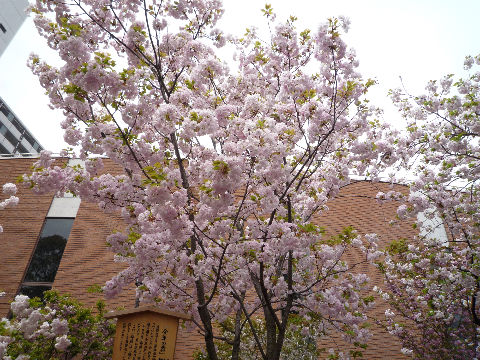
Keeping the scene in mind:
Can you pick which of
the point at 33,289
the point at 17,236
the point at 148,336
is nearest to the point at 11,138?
the point at 17,236

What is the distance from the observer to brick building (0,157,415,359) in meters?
12.2

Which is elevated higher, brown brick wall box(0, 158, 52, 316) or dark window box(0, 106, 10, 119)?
dark window box(0, 106, 10, 119)

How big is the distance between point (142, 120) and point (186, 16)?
2.35 m

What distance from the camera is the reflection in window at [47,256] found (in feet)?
40.7

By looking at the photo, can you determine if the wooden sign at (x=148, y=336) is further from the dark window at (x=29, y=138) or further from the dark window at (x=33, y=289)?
the dark window at (x=29, y=138)

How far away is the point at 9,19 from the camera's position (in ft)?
98.3

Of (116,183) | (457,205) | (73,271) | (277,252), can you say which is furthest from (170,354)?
(73,271)

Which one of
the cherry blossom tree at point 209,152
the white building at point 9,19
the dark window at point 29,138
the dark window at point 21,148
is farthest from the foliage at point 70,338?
the dark window at point 29,138

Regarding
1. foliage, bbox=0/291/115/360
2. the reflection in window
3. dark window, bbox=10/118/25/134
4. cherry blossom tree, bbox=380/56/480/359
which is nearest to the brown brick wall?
the reflection in window

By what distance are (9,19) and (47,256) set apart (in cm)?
2820

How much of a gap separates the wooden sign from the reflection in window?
9999 millimetres

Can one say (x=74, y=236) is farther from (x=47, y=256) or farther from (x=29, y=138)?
(x=29, y=138)

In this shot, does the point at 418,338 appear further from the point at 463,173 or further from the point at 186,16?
the point at 186,16

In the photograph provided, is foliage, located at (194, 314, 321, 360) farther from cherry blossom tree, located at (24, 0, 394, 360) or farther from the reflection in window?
the reflection in window
